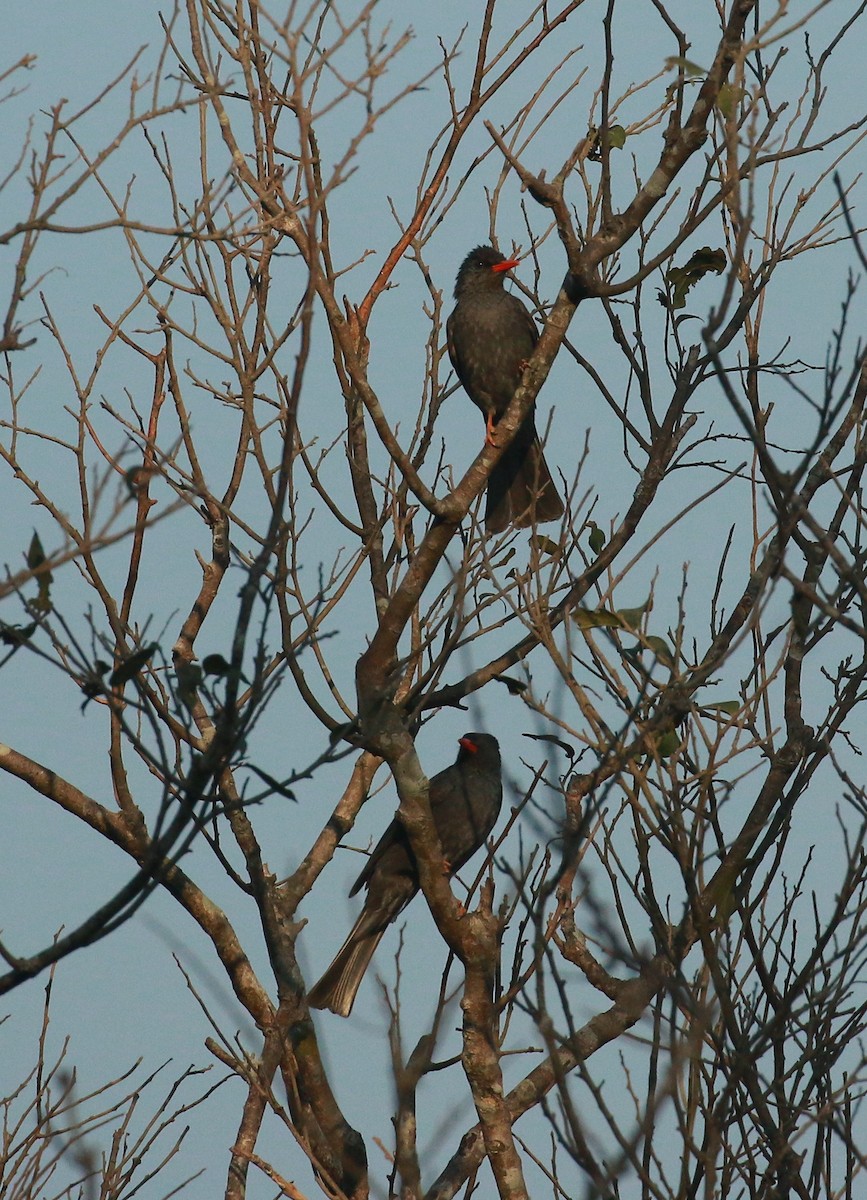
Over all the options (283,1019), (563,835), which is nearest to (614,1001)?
(283,1019)

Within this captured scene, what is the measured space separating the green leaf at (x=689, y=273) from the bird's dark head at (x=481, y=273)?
2.67m

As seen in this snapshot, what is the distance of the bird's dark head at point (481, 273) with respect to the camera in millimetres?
7852

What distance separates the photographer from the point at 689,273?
5.15 m

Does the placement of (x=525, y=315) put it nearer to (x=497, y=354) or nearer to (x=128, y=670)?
(x=497, y=354)

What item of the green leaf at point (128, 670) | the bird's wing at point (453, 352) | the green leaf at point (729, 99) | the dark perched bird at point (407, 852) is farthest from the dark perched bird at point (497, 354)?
the green leaf at point (128, 670)

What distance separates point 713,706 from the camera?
4246 millimetres

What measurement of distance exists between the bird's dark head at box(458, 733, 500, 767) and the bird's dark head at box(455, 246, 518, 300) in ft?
8.17

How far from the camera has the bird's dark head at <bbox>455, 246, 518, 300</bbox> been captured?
7852mm

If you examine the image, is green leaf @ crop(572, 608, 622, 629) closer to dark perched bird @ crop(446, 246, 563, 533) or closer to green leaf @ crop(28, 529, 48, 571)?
green leaf @ crop(28, 529, 48, 571)

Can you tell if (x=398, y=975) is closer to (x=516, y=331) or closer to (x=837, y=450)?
(x=837, y=450)

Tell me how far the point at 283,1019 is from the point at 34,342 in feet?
9.22

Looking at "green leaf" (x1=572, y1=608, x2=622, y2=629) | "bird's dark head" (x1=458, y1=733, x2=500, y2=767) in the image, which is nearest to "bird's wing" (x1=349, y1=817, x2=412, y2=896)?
"bird's dark head" (x1=458, y1=733, x2=500, y2=767)

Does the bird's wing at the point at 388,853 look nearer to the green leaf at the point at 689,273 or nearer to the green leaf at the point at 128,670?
the green leaf at the point at 689,273

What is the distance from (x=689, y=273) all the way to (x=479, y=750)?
280 cm
